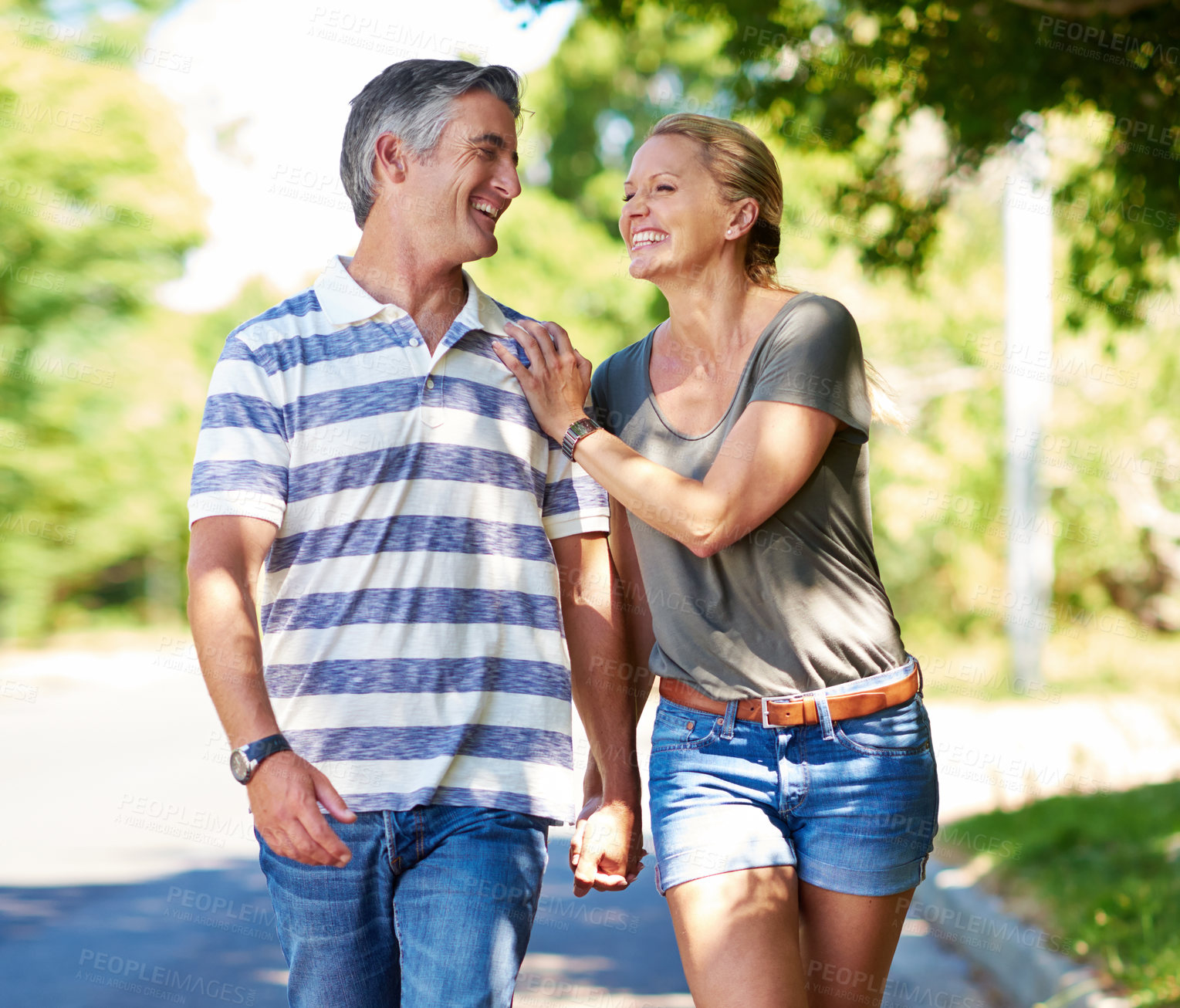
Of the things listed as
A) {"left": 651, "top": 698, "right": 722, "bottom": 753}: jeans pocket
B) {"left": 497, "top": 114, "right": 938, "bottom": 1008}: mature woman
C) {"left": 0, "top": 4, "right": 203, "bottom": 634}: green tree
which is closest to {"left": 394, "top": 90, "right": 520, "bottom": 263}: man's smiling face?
{"left": 497, "top": 114, "right": 938, "bottom": 1008}: mature woman

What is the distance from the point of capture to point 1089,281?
307 inches

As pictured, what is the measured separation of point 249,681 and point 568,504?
92cm

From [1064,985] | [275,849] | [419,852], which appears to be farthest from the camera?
[1064,985]

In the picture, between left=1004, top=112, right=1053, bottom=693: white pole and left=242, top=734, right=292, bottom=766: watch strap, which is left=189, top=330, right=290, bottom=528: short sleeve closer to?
left=242, top=734, right=292, bottom=766: watch strap

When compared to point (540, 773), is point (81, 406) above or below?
above

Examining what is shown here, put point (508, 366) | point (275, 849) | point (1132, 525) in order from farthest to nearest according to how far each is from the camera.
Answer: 1. point (1132, 525)
2. point (508, 366)
3. point (275, 849)

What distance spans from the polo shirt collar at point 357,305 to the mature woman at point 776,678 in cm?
9

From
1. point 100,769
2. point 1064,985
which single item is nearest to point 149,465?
point 100,769

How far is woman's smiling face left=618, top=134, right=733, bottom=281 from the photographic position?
122 inches

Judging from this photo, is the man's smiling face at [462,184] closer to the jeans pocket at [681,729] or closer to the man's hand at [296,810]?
the jeans pocket at [681,729]

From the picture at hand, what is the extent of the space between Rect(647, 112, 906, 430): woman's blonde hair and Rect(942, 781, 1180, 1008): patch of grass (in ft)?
8.83

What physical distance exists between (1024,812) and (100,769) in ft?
24.2

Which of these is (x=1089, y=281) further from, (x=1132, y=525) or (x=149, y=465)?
(x=149, y=465)

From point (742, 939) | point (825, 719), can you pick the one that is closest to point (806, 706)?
point (825, 719)
